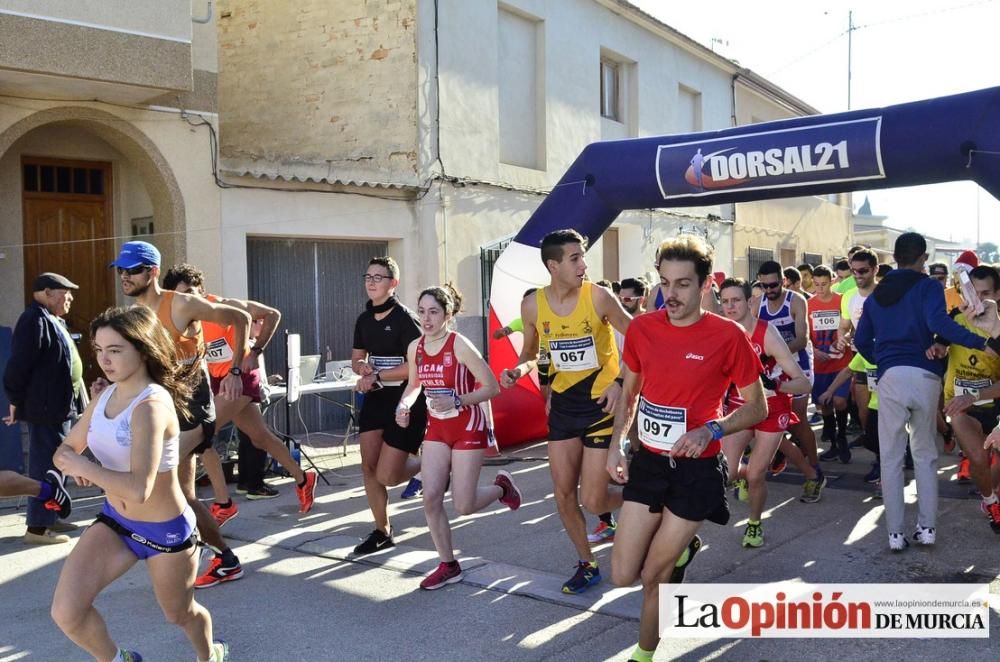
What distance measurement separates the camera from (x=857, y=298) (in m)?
9.16

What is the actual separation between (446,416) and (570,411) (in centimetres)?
72

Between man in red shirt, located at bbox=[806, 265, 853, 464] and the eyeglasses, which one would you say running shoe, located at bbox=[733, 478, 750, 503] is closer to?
man in red shirt, located at bbox=[806, 265, 853, 464]

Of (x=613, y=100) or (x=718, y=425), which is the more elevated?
(x=613, y=100)

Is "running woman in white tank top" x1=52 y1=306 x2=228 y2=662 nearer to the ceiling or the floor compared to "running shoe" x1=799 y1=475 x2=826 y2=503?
nearer to the ceiling

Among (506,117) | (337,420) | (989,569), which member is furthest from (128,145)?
(989,569)

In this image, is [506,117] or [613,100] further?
[613,100]

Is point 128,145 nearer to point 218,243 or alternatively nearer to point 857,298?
point 218,243

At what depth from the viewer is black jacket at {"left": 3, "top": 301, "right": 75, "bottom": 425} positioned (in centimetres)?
669

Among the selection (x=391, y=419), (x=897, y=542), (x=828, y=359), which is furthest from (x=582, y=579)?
(x=828, y=359)

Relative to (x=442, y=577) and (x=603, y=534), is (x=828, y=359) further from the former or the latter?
(x=442, y=577)

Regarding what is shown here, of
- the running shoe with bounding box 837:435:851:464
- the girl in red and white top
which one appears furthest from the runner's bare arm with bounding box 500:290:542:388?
the running shoe with bounding box 837:435:851:464

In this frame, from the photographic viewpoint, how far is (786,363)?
6145mm

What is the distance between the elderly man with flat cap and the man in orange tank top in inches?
33.4

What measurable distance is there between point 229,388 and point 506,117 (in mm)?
10433
